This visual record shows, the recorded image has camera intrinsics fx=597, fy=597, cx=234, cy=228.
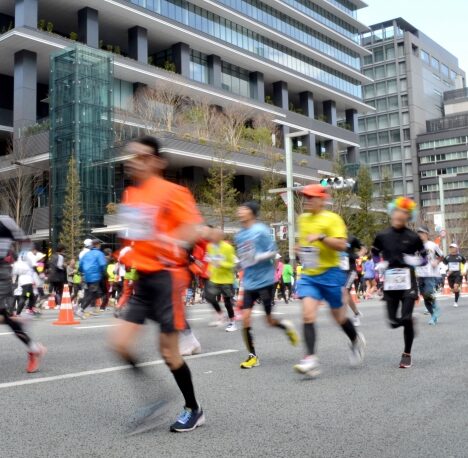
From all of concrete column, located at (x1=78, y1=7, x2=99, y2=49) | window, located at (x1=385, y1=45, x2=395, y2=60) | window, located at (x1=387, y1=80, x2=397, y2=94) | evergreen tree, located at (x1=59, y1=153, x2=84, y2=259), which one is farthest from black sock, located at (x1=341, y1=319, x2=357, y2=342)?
window, located at (x1=385, y1=45, x2=395, y2=60)

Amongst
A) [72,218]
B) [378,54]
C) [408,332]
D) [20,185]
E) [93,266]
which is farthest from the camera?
[378,54]

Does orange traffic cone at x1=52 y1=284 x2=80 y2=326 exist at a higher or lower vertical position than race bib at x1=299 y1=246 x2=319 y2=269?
lower

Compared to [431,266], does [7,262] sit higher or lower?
higher

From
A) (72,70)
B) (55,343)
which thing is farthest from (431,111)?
(55,343)

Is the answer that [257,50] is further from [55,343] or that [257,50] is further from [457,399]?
[457,399]

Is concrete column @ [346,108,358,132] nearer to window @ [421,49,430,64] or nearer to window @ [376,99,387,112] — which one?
window @ [376,99,387,112]

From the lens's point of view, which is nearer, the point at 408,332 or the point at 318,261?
the point at 318,261

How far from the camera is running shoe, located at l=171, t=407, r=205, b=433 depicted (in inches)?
158

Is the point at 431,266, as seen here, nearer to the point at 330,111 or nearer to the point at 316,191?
the point at 316,191

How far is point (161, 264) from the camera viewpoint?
396 cm

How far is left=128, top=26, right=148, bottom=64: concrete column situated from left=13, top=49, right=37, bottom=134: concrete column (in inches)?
291

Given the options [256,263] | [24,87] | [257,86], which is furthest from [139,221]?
[257,86]

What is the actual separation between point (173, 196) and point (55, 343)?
5.91 m

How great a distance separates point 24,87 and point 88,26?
20.1 ft
